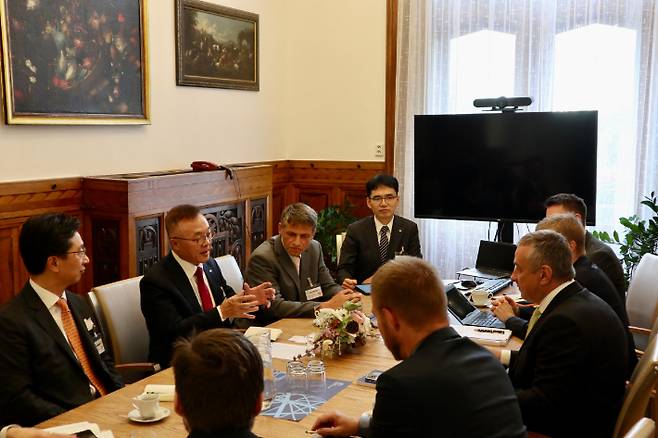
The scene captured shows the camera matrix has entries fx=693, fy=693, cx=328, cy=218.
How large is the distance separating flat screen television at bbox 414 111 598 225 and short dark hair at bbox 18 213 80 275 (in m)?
3.47

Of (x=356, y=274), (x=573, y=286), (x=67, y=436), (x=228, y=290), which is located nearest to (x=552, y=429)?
(x=573, y=286)

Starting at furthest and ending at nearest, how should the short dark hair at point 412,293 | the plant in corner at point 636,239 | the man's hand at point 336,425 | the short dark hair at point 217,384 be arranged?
the plant in corner at point 636,239 → the man's hand at point 336,425 → the short dark hair at point 412,293 → the short dark hair at point 217,384

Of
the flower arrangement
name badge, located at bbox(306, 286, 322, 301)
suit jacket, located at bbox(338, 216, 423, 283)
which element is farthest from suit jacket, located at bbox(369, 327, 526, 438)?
suit jacket, located at bbox(338, 216, 423, 283)

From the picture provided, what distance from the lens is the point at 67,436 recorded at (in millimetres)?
1971

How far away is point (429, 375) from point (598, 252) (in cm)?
238

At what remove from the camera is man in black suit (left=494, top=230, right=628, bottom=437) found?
2375 mm

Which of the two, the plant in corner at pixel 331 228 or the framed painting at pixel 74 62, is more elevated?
the framed painting at pixel 74 62

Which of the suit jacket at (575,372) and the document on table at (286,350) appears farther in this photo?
the document on table at (286,350)

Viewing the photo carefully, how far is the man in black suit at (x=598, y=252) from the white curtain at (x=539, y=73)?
1.79m

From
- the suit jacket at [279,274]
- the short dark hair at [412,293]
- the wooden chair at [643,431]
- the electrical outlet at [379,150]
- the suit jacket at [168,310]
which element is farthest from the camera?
the electrical outlet at [379,150]

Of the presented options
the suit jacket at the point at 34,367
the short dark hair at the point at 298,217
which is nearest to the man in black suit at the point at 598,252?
the short dark hair at the point at 298,217

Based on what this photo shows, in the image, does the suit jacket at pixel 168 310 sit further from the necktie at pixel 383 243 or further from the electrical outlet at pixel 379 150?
the electrical outlet at pixel 379 150

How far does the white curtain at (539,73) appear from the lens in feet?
17.9

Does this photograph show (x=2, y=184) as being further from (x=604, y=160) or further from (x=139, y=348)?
(x=604, y=160)
